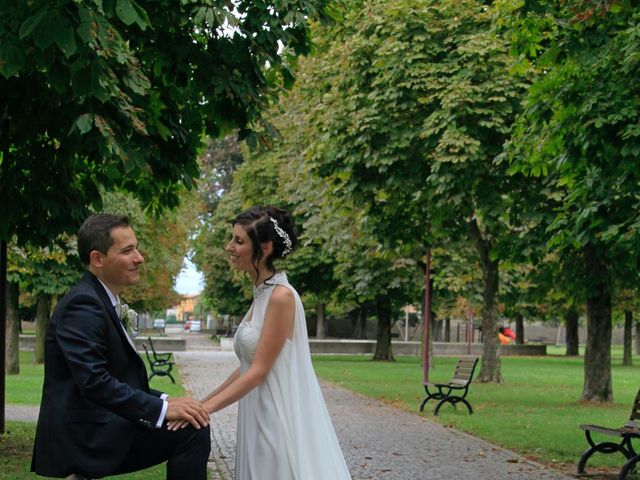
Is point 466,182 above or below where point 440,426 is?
above

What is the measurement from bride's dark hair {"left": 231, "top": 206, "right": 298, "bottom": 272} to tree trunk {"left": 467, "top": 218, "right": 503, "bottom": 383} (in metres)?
22.6

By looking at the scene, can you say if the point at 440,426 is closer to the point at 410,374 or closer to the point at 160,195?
the point at 160,195

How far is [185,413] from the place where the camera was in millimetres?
4840

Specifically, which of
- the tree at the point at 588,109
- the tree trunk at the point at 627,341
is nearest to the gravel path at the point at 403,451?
the tree at the point at 588,109

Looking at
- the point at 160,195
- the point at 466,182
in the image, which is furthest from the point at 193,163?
the point at 466,182

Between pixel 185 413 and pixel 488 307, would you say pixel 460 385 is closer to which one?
pixel 488 307

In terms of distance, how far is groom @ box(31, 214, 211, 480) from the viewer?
15.5 ft

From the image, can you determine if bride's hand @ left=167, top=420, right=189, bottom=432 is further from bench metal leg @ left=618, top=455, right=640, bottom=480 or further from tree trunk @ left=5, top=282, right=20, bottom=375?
tree trunk @ left=5, top=282, right=20, bottom=375

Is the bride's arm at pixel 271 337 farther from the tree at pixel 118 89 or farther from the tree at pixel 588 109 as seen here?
the tree at pixel 588 109

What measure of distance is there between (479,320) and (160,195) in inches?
2670

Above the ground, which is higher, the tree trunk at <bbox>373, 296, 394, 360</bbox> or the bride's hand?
the tree trunk at <bbox>373, 296, 394, 360</bbox>

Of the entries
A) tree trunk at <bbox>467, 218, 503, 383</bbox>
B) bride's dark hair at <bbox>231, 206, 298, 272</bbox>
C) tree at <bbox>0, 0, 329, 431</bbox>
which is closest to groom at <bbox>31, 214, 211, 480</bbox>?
bride's dark hair at <bbox>231, 206, 298, 272</bbox>

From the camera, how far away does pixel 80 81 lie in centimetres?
777

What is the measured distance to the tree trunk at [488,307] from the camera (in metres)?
28.7
